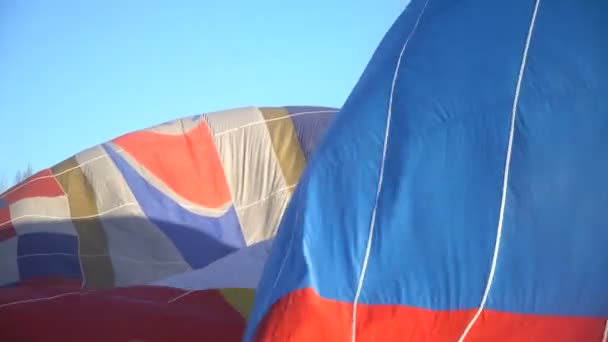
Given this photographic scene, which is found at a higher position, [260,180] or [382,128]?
[382,128]

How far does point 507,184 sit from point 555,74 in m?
0.48

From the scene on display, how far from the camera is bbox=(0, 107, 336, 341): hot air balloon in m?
6.74

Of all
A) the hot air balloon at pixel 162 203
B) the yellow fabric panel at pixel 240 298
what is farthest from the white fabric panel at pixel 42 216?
the yellow fabric panel at pixel 240 298

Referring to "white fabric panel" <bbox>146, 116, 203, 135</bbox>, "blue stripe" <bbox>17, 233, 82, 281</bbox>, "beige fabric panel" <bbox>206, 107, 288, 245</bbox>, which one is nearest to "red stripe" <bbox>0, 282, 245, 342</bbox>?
"blue stripe" <bbox>17, 233, 82, 281</bbox>

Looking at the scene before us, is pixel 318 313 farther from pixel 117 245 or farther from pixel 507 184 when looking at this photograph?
pixel 117 245

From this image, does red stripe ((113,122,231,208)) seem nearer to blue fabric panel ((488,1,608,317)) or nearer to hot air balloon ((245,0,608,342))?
hot air balloon ((245,0,608,342))

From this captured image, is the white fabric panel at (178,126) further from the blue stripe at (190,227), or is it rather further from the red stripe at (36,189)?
the red stripe at (36,189)

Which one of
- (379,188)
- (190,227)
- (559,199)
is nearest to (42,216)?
(190,227)

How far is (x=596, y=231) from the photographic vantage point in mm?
3609

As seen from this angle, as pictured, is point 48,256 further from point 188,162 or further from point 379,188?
point 379,188

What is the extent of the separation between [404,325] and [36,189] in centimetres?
418

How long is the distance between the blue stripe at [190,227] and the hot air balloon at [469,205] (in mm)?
2956

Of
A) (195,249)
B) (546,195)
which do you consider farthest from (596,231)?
(195,249)

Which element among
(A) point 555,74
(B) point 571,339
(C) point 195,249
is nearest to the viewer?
(B) point 571,339
